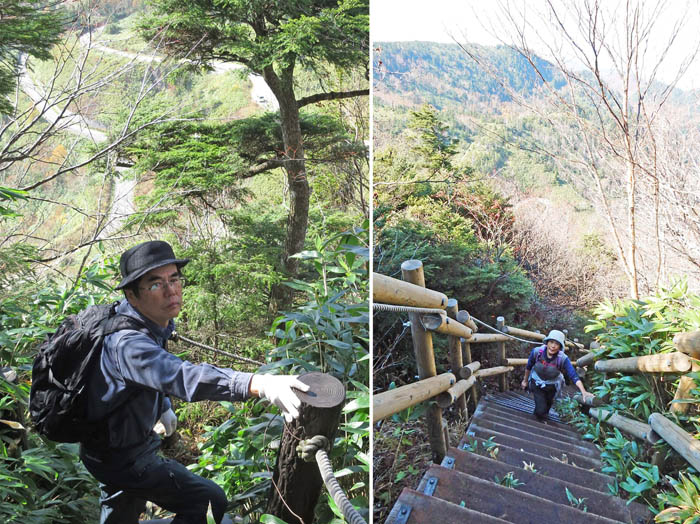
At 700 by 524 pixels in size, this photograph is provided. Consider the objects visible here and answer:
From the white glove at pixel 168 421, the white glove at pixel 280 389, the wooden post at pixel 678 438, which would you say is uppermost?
the white glove at pixel 280 389

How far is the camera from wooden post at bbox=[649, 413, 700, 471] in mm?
1161

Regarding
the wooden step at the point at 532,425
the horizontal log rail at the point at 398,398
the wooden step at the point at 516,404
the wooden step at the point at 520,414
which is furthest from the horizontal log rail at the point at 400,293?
the wooden step at the point at 516,404

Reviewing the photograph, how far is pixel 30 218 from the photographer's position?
5.33 ft

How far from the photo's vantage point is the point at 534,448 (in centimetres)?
150

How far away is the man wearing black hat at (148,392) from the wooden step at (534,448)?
2.65ft

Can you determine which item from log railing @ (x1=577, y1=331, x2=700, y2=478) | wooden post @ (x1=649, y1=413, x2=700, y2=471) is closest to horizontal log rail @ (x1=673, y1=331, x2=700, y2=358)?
log railing @ (x1=577, y1=331, x2=700, y2=478)

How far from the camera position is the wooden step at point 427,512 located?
1005 millimetres

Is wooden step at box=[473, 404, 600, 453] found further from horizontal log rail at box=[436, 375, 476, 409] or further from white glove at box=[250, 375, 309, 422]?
white glove at box=[250, 375, 309, 422]

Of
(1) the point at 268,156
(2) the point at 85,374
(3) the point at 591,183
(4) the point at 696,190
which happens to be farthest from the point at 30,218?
(4) the point at 696,190

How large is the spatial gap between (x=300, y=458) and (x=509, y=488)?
563 millimetres

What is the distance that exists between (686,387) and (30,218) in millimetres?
2190

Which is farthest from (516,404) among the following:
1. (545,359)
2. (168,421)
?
(168,421)

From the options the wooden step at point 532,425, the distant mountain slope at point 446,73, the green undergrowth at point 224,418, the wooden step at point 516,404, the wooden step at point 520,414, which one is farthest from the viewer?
the wooden step at point 516,404

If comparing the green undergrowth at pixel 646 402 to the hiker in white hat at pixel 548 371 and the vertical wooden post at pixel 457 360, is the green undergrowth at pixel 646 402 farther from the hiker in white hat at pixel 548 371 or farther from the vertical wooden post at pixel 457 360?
the vertical wooden post at pixel 457 360
